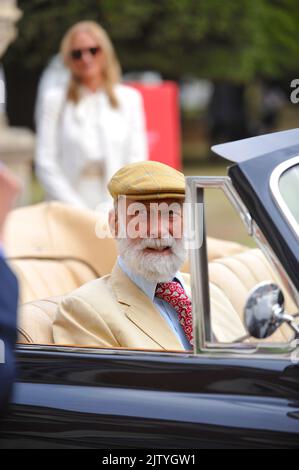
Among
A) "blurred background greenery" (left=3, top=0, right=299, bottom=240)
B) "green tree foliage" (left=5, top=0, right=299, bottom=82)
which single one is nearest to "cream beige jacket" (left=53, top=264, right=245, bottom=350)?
"blurred background greenery" (left=3, top=0, right=299, bottom=240)

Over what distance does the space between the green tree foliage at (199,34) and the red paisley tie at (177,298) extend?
16.6 m

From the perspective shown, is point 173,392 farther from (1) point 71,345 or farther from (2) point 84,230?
(2) point 84,230

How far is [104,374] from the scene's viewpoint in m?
2.94

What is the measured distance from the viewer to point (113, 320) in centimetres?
323

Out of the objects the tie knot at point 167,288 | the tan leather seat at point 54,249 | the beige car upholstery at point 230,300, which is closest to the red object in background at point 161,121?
the tan leather seat at point 54,249

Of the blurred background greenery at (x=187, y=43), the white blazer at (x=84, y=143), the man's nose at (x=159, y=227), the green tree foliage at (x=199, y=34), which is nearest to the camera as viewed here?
the man's nose at (x=159, y=227)

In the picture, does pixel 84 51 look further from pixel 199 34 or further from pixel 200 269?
pixel 199 34

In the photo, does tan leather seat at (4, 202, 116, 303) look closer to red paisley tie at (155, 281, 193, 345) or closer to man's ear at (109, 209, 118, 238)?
man's ear at (109, 209, 118, 238)

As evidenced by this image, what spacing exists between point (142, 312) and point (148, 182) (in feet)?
1.20

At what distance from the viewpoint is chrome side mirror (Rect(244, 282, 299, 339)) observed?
269 centimetres

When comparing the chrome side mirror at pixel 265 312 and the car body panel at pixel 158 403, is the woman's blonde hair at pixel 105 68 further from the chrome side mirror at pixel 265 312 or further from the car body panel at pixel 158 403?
the chrome side mirror at pixel 265 312

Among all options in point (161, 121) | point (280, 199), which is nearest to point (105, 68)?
point (280, 199)

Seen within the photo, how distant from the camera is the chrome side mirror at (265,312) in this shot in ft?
8.82

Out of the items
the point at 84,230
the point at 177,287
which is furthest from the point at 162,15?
the point at 177,287
